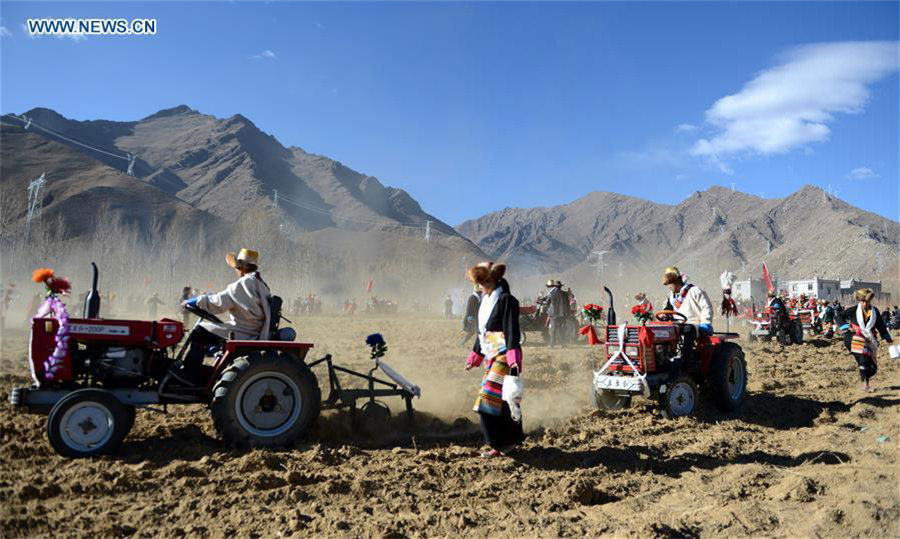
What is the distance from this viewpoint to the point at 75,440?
4.76 metres

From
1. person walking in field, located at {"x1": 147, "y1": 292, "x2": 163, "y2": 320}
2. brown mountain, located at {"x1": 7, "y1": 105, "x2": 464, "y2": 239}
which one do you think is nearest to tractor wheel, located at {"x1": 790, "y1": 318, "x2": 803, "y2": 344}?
person walking in field, located at {"x1": 147, "y1": 292, "x2": 163, "y2": 320}

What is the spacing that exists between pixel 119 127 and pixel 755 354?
21202cm

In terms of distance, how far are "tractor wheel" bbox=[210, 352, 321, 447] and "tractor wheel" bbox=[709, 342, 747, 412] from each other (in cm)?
490

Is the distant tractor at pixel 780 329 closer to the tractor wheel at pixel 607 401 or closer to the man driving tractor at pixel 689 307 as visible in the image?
the man driving tractor at pixel 689 307

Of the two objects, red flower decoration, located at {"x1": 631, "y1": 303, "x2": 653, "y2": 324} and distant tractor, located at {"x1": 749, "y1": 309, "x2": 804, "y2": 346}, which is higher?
red flower decoration, located at {"x1": 631, "y1": 303, "x2": 653, "y2": 324}

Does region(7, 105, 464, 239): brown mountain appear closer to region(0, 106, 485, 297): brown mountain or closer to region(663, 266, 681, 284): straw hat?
region(0, 106, 485, 297): brown mountain

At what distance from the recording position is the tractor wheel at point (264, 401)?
507 cm

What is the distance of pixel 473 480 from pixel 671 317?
4.27m

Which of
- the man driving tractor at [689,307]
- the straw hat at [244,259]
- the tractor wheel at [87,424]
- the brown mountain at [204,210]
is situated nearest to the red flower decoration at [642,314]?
the man driving tractor at [689,307]

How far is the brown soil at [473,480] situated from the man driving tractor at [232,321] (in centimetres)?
72

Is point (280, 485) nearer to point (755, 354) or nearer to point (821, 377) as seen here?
point (821, 377)

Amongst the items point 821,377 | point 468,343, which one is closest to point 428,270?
point 468,343

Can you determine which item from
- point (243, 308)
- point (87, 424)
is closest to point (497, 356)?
point (243, 308)

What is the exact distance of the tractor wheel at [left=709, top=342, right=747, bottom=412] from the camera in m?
7.34
